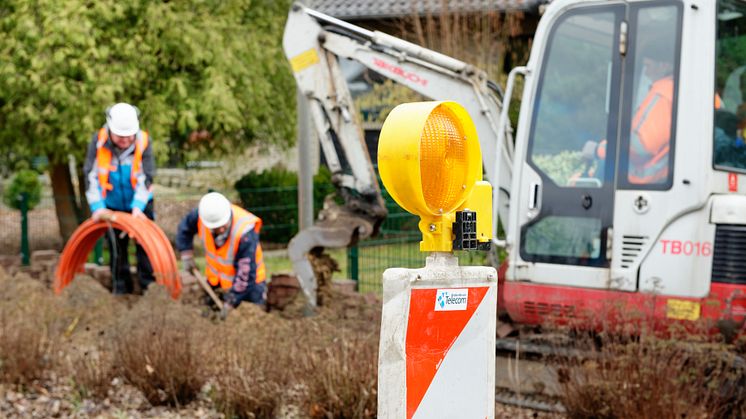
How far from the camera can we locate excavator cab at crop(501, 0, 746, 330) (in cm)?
675

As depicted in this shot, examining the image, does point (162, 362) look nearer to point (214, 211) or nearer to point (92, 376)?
point (92, 376)

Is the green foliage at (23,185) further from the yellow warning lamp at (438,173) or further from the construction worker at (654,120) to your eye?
the yellow warning lamp at (438,173)

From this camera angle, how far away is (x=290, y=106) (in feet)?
55.0

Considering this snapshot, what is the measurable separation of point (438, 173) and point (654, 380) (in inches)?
107

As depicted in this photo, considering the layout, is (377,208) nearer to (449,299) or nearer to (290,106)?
(449,299)

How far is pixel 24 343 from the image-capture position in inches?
272

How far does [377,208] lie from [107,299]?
89.3 inches

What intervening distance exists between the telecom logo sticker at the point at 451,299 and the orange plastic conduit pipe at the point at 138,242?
5.48 metres

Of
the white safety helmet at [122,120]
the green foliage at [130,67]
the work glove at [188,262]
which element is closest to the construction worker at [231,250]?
the work glove at [188,262]

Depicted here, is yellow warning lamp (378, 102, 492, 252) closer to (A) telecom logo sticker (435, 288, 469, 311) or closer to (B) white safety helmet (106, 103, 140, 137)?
(A) telecom logo sticker (435, 288, 469, 311)

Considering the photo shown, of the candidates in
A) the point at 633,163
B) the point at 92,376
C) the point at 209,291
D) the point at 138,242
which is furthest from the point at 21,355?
the point at 633,163

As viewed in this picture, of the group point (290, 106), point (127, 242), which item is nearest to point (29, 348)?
Answer: point (127, 242)

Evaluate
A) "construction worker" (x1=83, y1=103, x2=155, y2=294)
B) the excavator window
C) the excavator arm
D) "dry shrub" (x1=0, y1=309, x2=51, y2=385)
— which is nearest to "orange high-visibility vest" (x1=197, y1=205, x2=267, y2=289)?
the excavator arm

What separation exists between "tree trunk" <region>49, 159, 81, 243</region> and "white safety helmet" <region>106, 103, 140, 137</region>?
6324 mm
